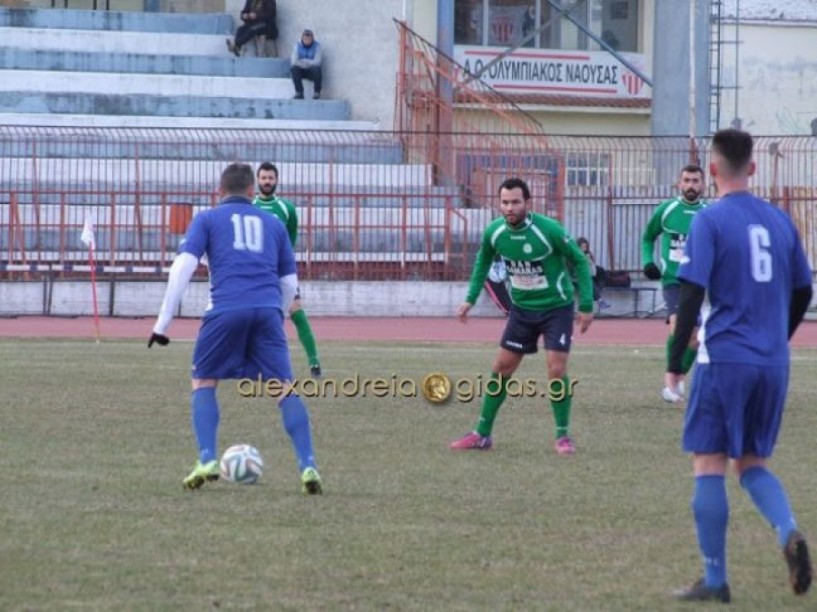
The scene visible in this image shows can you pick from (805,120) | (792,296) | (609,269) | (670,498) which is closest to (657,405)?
(670,498)

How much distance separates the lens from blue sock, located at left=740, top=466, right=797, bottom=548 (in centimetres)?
717

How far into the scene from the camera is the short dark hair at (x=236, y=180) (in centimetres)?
1033

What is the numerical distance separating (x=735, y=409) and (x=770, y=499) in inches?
16.8

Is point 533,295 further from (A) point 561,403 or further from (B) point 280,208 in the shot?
(B) point 280,208

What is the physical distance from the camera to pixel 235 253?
1027 centimetres

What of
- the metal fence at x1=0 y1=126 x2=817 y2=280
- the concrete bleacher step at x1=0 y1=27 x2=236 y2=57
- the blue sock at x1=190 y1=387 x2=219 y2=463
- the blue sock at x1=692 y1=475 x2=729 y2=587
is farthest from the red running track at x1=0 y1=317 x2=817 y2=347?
the blue sock at x1=692 y1=475 x2=729 y2=587

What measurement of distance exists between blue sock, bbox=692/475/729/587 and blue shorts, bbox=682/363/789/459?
14 cm

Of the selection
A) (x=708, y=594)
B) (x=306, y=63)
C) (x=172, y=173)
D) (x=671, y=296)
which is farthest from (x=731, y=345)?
(x=306, y=63)

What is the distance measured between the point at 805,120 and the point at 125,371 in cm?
3205

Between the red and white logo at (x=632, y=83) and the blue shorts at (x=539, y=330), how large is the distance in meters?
33.6

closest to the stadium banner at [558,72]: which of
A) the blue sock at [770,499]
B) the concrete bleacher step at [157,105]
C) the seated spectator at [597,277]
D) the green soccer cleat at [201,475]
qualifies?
the concrete bleacher step at [157,105]

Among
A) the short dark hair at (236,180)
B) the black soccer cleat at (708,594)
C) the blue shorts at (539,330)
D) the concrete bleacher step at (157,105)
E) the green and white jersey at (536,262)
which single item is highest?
the concrete bleacher step at (157,105)

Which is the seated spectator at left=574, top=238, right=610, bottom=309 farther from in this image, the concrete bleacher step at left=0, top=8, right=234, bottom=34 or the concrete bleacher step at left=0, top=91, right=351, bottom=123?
the concrete bleacher step at left=0, top=8, right=234, bottom=34

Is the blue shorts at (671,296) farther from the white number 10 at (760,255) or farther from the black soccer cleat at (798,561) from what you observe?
the black soccer cleat at (798,561)
